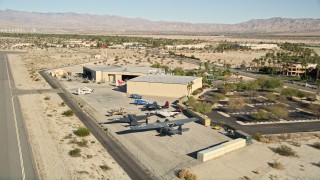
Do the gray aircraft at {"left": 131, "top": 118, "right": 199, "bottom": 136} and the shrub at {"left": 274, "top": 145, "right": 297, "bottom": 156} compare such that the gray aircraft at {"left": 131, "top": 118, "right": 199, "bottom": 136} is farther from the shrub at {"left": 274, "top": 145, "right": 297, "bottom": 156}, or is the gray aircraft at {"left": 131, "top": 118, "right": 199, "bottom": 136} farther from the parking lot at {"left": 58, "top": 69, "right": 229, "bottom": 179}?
the shrub at {"left": 274, "top": 145, "right": 297, "bottom": 156}

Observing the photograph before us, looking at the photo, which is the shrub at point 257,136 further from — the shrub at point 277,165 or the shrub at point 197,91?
the shrub at point 197,91

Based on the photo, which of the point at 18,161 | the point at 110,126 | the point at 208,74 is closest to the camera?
the point at 18,161

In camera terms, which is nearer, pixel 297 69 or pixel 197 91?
pixel 197 91

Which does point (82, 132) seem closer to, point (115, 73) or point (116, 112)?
point (116, 112)

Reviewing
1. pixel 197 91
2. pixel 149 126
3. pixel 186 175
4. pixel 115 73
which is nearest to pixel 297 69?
pixel 197 91

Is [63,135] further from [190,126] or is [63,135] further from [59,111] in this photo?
[190,126]

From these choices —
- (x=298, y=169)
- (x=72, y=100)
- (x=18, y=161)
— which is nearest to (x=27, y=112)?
(x=72, y=100)
